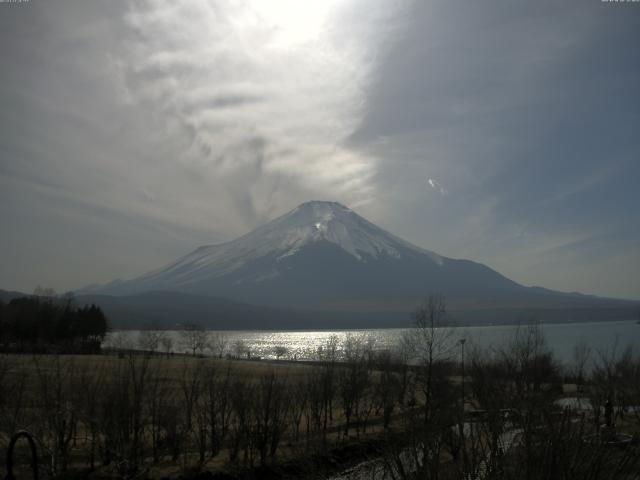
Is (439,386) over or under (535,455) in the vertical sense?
under

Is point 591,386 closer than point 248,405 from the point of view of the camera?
No

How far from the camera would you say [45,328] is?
8194 cm

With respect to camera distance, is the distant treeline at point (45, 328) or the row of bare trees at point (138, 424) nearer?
the row of bare trees at point (138, 424)

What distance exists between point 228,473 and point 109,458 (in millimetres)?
5064

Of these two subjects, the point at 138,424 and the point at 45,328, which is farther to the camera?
the point at 45,328

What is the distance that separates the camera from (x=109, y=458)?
23.3 meters

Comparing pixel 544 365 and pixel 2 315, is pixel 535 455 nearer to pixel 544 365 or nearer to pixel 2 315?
pixel 544 365

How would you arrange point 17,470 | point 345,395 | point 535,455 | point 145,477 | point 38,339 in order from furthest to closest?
point 38,339 < point 345,395 < point 145,477 < point 17,470 < point 535,455

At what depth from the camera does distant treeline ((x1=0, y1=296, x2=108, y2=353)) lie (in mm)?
77050

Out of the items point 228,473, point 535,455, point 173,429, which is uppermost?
point 535,455

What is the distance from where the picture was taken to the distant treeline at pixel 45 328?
7705cm

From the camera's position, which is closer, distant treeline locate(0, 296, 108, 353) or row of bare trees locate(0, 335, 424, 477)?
row of bare trees locate(0, 335, 424, 477)

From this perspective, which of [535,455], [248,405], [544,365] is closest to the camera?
[535,455]

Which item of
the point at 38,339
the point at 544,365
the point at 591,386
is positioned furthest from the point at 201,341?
the point at 591,386
